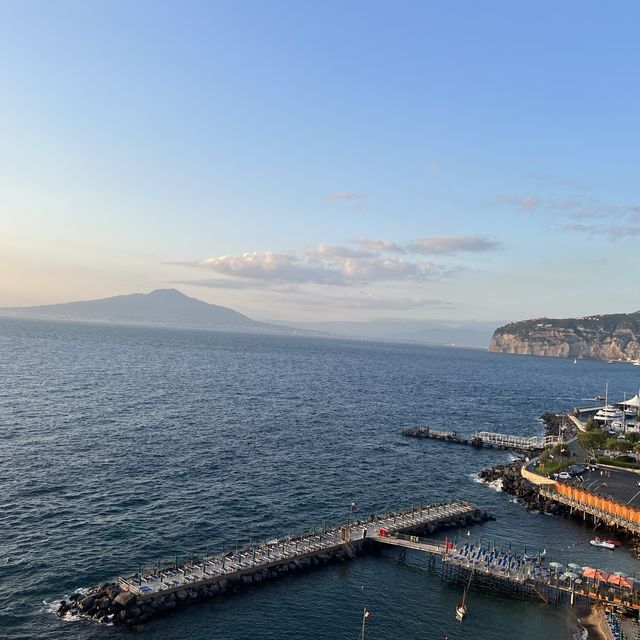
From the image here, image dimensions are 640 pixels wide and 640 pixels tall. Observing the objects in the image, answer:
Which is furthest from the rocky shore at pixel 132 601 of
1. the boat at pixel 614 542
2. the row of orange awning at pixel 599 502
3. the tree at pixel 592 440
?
the tree at pixel 592 440

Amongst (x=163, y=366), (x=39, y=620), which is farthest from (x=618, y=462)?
(x=163, y=366)

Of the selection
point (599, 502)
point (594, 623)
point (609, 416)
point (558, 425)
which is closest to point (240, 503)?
point (594, 623)

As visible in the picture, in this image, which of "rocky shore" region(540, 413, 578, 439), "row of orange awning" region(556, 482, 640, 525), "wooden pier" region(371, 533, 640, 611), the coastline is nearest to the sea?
the coastline

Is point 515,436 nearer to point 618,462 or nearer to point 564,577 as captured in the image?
point 618,462

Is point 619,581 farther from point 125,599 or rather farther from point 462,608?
point 125,599

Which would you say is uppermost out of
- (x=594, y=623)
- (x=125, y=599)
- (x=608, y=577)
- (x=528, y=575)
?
(x=608, y=577)

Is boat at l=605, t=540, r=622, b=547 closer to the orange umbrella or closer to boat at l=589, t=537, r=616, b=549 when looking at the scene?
boat at l=589, t=537, r=616, b=549

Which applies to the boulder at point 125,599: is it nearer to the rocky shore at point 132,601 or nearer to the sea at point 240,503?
the rocky shore at point 132,601
